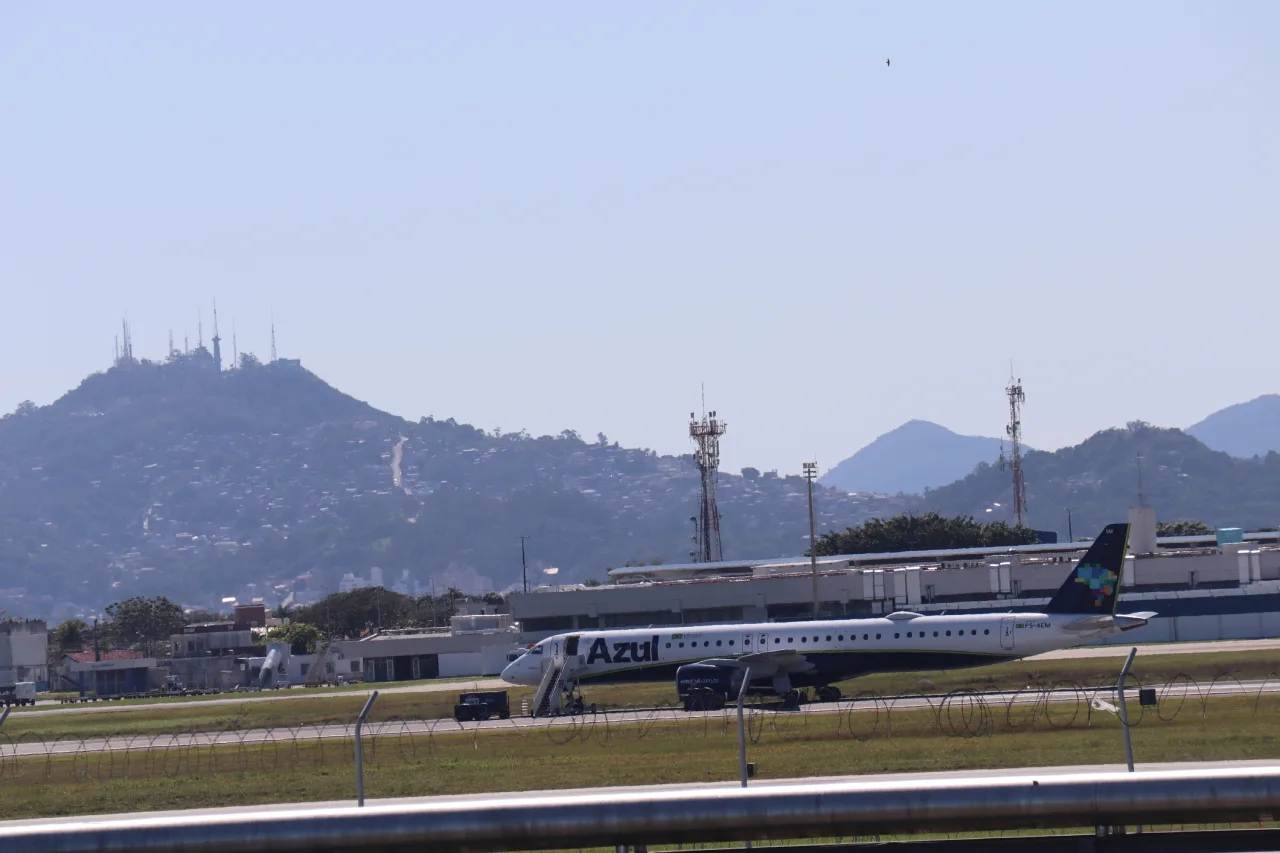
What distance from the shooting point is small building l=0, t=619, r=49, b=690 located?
456ft

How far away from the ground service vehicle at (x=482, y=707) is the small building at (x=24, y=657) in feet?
309

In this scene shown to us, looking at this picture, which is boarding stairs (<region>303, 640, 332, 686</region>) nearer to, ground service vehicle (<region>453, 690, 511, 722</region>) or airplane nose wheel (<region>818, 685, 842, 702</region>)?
ground service vehicle (<region>453, 690, 511, 722</region>)

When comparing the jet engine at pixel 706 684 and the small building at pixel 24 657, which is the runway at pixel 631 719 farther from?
the small building at pixel 24 657

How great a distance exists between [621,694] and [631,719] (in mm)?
15874

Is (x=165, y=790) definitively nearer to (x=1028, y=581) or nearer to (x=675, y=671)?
(x=675, y=671)

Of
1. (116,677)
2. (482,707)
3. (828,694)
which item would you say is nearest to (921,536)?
(116,677)

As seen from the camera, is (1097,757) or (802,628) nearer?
(1097,757)

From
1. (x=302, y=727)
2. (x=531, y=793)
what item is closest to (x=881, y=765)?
(x=531, y=793)

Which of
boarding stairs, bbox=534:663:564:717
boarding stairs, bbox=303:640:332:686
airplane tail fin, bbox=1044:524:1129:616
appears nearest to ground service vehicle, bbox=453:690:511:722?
boarding stairs, bbox=534:663:564:717

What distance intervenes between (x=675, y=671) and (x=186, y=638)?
9782cm

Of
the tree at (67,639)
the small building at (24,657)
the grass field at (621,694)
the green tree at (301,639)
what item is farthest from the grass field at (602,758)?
the tree at (67,639)

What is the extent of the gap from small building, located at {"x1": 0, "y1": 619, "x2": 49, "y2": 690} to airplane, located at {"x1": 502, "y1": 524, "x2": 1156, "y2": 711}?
9972 cm

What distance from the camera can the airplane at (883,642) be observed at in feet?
170

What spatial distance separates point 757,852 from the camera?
14805 millimetres
